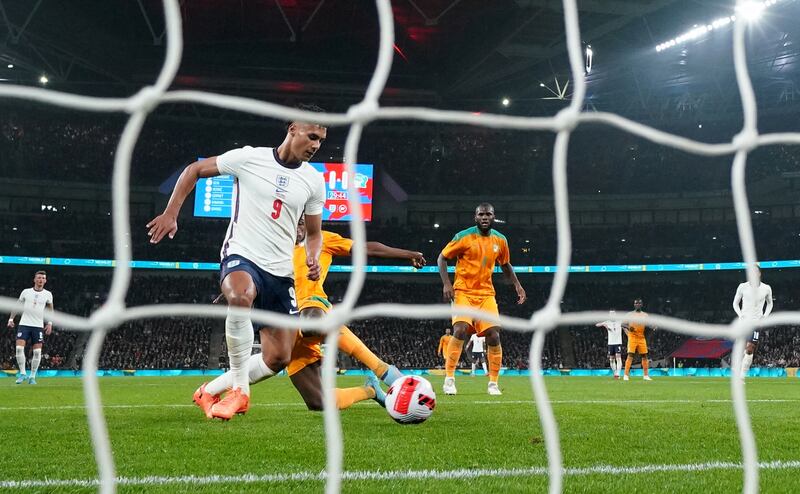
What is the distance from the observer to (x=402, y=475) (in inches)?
115

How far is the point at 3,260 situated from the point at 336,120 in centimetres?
2942

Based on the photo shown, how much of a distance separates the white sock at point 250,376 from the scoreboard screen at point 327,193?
2052 centimetres

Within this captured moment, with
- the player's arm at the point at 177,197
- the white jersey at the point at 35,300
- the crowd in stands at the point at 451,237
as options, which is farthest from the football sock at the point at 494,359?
the crowd in stands at the point at 451,237

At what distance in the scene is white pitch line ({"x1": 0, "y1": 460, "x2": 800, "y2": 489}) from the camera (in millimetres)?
2697

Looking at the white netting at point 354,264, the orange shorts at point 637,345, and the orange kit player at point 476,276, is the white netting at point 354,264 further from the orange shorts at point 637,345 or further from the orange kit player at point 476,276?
the orange shorts at point 637,345

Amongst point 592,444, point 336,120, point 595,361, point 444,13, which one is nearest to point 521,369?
point 595,361

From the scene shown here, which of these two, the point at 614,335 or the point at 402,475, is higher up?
the point at 614,335

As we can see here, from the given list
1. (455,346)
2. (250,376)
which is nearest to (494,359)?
(455,346)

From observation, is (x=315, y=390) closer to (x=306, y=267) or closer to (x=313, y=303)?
(x=313, y=303)

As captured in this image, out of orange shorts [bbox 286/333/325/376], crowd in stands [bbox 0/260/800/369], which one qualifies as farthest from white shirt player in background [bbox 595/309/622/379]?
orange shorts [bbox 286/333/325/376]

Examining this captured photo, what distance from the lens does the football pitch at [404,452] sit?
8.97ft

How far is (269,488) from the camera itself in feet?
8.62

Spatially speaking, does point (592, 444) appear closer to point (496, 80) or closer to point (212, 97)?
point (212, 97)

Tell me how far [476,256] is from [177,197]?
184 inches
